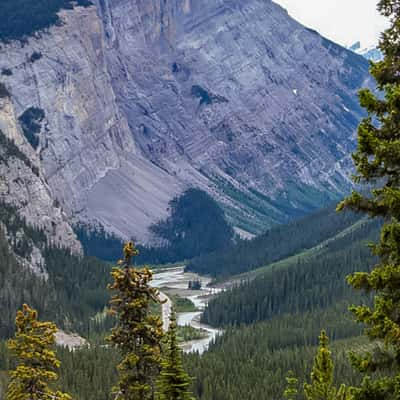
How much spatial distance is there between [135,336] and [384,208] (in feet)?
43.5

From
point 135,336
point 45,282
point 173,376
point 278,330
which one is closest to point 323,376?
point 173,376

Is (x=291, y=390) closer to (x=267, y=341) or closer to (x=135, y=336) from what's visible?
(x=135, y=336)

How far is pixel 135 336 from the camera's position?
30.0m

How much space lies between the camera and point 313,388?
24656 mm

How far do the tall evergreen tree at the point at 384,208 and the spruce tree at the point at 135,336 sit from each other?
445 inches

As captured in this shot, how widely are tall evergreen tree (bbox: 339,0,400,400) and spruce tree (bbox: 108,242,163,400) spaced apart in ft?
37.1

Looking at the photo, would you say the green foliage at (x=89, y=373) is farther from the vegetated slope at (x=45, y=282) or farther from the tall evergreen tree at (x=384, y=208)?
the tall evergreen tree at (x=384, y=208)

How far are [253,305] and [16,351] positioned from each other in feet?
517

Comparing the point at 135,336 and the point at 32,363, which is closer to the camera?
the point at 135,336

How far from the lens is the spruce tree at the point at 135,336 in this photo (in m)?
29.8

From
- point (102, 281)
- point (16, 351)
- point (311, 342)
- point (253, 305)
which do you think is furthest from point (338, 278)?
point (16, 351)

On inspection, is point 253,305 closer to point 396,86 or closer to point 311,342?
point 311,342

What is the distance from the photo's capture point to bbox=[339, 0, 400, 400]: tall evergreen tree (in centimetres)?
2031

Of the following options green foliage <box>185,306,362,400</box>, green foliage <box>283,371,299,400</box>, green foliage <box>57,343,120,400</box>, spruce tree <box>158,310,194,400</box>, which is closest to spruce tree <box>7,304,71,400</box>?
spruce tree <box>158,310,194,400</box>
